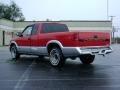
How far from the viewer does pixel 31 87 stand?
9.25 metres

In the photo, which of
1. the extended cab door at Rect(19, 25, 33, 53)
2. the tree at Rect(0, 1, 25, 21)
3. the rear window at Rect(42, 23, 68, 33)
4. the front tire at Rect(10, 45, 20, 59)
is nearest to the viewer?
the rear window at Rect(42, 23, 68, 33)

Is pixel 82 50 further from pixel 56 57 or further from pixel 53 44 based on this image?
pixel 53 44

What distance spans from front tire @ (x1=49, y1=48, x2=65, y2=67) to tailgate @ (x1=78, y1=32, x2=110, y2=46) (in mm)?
1153

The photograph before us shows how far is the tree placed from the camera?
9581cm

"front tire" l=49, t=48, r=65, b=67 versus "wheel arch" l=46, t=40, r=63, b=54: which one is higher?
"wheel arch" l=46, t=40, r=63, b=54

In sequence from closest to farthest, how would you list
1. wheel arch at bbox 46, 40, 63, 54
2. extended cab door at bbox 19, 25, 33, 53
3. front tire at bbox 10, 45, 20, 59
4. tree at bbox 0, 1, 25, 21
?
wheel arch at bbox 46, 40, 63, 54
extended cab door at bbox 19, 25, 33, 53
front tire at bbox 10, 45, 20, 59
tree at bbox 0, 1, 25, 21

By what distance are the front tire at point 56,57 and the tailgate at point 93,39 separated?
115 cm

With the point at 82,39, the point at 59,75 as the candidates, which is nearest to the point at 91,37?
the point at 82,39

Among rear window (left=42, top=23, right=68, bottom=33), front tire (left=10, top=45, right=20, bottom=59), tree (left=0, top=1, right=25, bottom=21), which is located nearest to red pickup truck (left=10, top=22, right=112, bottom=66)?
rear window (left=42, top=23, right=68, bottom=33)

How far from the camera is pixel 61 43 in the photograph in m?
14.2

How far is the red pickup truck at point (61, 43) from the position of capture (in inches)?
540

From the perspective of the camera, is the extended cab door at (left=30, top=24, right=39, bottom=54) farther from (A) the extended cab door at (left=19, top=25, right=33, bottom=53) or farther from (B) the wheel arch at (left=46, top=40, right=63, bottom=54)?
(B) the wheel arch at (left=46, top=40, right=63, bottom=54)

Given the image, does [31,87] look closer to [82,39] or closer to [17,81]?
[17,81]

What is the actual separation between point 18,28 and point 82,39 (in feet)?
195
